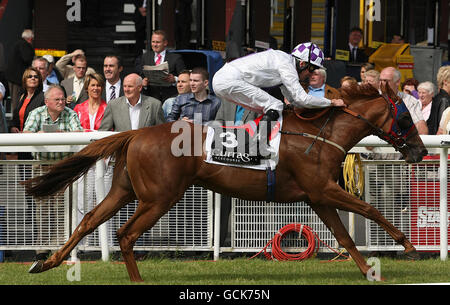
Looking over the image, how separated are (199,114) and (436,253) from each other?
2681mm

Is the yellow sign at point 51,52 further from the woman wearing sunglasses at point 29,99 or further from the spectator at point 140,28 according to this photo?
the woman wearing sunglasses at point 29,99

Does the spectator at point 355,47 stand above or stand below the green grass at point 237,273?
above

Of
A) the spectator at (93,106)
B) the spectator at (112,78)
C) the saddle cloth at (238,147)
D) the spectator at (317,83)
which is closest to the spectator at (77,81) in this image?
the spectator at (112,78)

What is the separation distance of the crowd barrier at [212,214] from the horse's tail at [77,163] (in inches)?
35.4

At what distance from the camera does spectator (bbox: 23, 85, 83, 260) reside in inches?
344

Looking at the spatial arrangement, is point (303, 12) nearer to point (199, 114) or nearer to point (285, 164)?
point (199, 114)

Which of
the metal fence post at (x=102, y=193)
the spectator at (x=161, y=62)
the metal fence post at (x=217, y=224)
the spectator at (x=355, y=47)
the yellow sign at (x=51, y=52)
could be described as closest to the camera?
the metal fence post at (x=102, y=193)

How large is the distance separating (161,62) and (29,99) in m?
1.73

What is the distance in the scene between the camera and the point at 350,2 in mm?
15016

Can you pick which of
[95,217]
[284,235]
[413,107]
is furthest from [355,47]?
[95,217]

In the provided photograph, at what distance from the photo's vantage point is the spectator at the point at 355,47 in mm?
14898

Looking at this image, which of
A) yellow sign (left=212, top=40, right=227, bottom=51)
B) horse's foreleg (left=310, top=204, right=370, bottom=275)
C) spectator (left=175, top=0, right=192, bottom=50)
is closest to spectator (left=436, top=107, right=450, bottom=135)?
horse's foreleg (left=310, top=204, right=370, bottom=275)
